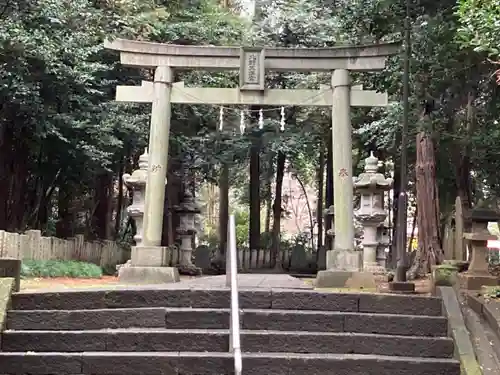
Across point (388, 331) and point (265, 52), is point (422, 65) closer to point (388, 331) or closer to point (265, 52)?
point (265, 52)

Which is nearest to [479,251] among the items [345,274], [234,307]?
[345,274]

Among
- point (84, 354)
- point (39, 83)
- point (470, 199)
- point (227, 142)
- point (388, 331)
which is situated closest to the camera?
point (84, 354)

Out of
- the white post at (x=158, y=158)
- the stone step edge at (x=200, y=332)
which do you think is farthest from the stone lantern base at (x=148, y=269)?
the stone step edge at (x=200, y=332)

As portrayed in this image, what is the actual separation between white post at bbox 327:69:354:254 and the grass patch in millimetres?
5469

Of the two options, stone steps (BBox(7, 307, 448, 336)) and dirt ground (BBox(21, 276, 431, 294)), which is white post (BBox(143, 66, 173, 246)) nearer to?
dirt ground (BBox(21, 276, 431, 294))

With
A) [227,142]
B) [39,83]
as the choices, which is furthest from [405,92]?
[227,142]

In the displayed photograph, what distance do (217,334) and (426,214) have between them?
882cm

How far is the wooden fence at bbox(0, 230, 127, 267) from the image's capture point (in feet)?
34.0

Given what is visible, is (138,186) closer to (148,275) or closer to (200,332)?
(148,275)

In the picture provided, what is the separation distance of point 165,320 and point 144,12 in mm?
11158

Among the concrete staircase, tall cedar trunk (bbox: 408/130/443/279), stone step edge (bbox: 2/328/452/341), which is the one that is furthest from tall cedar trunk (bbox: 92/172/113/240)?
stone step edge (bbox: 2/328/452/341)

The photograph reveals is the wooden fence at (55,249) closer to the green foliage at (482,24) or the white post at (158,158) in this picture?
the white post at (158,158)

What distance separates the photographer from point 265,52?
399 inches

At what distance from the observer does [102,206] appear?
794 inches
